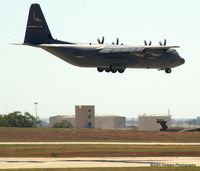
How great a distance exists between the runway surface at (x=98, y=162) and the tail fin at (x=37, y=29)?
17.9 meters

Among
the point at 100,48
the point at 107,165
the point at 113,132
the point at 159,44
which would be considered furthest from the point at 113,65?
the point at 113,132

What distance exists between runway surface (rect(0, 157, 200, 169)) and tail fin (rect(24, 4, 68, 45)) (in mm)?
17850

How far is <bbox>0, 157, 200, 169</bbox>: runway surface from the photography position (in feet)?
209

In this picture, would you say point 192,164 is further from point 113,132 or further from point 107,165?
point 113,132

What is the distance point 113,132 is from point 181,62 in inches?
1812

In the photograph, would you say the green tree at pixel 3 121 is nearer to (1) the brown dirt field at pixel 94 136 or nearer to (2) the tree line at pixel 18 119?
(2) the tree line at pixel 18 119

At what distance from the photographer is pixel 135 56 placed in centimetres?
8419

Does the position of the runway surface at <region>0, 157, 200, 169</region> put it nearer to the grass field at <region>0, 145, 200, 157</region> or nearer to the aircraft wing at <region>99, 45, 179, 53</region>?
the grass field at <region>0, 145, 200, 157</region>

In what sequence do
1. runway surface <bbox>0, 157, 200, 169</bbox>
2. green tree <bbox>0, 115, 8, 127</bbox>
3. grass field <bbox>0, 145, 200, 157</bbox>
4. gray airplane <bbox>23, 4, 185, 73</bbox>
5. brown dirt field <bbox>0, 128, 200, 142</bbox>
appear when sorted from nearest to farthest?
runway surface <bbox>0, 157, 200, 169</bbox>, grass field <bbox>0, 145, 200, 157</bbox>, gray airplane <bbox>23, 4, 185, 73</bbox>, brown dirt field <bbox>0, 128, 200, 142</bbox>, green tree <bbox>0, 115, 8, 127</bbox>

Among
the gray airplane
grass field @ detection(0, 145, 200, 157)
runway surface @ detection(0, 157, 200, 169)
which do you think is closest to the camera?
runway surface @ detection(0, 157, 200, 169)

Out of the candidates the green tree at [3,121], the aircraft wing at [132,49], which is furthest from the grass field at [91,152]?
the green tree at [3,121]

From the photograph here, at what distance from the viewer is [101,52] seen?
83.0 metres

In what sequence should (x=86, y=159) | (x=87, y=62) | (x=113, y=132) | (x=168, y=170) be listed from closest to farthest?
(x=168, y=170) → (x=86, y=159) → (x=87, y=62) → (x=113, y=132)

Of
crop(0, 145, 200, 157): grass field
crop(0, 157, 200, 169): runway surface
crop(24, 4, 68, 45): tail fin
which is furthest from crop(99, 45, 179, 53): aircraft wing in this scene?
crop(0, 157, 200, 169): runway surface
